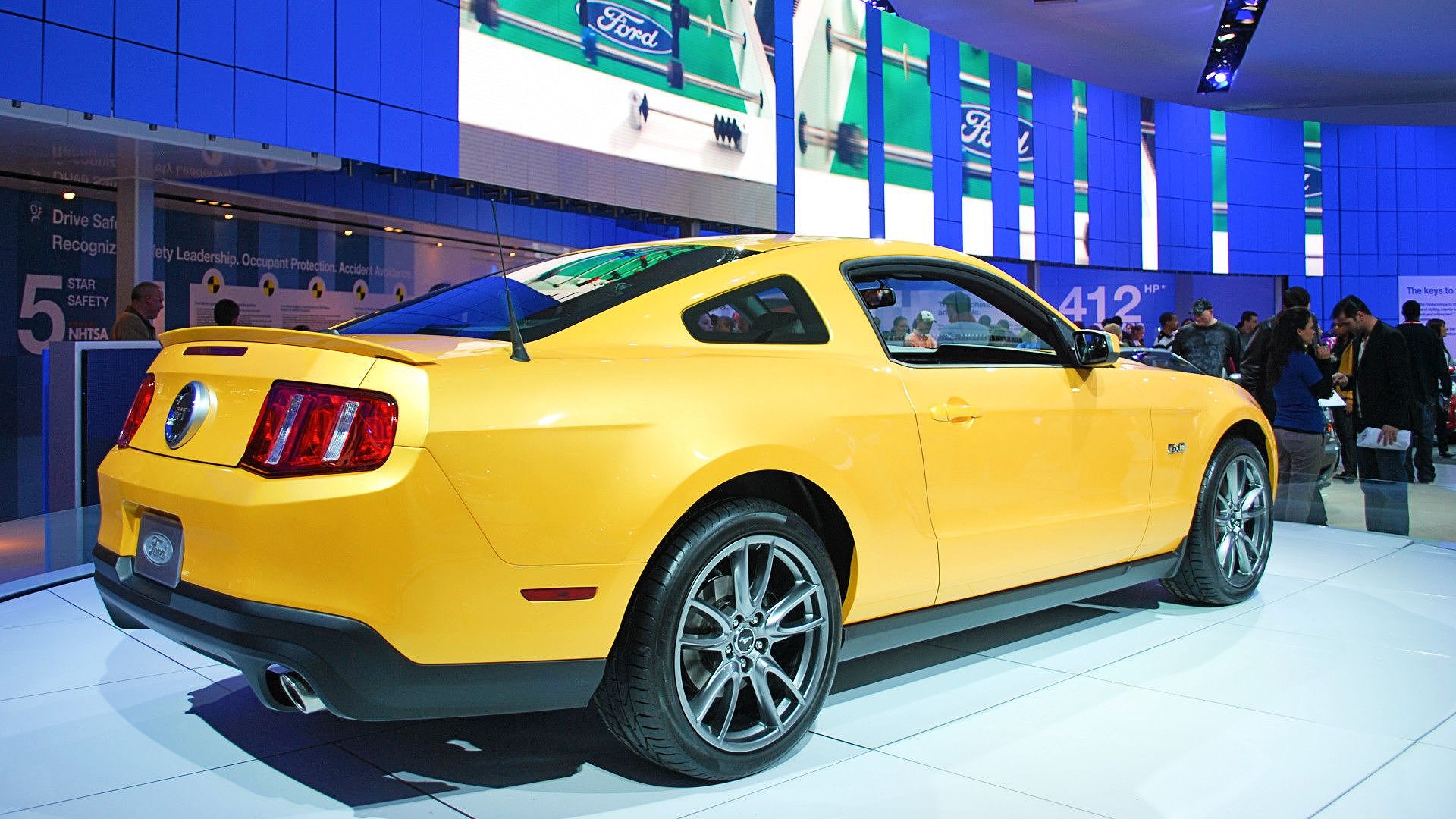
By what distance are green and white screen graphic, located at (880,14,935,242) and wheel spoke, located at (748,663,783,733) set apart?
1605 centimetres

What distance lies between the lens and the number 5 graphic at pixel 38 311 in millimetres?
10312

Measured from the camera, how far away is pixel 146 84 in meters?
8.73

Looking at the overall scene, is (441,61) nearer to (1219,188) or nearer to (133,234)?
(133,234)

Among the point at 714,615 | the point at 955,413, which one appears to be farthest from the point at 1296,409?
the point at 714,615

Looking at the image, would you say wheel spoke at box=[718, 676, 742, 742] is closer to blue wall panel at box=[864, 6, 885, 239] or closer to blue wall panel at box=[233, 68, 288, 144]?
blue wall panel at box=[233, 68, 288, 144]

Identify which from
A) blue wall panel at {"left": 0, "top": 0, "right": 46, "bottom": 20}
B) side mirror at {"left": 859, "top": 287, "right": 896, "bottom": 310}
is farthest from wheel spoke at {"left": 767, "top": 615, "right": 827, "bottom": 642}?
blue wall panel at {"left": 0, "top": 0, "right": 46, "bottom": 20}

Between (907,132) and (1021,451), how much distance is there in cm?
1646

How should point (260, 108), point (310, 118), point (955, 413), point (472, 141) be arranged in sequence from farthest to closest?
point (472, 141), point (310, 118), point (260, 108), point (955, 413)

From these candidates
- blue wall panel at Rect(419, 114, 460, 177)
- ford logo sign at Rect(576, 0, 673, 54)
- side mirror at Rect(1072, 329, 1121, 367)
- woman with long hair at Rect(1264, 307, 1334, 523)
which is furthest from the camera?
ford logo sign at Rect(576, 0, 673, 54)

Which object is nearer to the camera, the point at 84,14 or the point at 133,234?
the point at 84,14

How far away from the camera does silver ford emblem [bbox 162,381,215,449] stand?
2.40 meters

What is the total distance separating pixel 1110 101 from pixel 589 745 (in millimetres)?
24335

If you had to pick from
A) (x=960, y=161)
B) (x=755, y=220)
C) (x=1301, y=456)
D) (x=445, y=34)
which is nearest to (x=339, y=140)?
(x=445, y=34)

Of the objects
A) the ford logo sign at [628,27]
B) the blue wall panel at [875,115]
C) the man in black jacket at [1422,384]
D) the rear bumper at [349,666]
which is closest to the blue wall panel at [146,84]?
the ford logo sign at [628,27]
